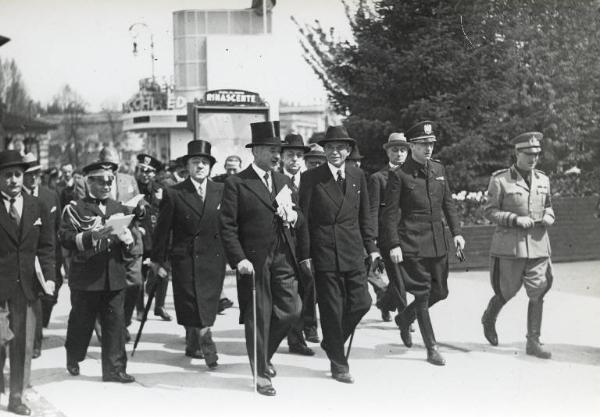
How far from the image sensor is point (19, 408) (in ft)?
17.8

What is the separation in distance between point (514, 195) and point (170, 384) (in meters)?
3.77

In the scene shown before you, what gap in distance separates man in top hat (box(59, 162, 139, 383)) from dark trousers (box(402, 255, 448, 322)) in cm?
269

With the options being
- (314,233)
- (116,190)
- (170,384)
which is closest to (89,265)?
(170,384)

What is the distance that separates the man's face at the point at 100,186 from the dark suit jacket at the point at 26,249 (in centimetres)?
63

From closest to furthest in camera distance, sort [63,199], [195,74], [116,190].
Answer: [116,190] → [63,199] → [195,74]

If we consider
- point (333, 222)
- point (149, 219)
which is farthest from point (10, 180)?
point (149, 219)

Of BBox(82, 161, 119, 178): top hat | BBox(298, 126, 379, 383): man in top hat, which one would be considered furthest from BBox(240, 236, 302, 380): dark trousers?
BBox(82, 161, 119, 178): top hat

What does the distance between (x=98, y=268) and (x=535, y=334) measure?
4093 millimetres

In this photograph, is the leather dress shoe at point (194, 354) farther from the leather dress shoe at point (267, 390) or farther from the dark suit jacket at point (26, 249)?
the dark suit jacket at point (26, 249)

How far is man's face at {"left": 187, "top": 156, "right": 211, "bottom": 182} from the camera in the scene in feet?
23.4

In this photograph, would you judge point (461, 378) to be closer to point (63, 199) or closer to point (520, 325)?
point (520, 325)

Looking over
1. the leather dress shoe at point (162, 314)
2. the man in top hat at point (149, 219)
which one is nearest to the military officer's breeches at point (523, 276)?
the man in top hat at point (149, 219)

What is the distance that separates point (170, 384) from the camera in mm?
6238

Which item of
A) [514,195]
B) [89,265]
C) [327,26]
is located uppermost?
[327,26]
